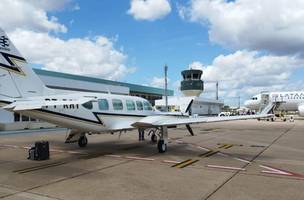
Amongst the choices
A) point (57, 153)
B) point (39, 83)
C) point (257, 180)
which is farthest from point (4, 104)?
point (257, 180)

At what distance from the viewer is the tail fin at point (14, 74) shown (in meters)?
12.6

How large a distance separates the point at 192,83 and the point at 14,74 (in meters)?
86.2

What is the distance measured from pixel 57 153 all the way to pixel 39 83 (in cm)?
334

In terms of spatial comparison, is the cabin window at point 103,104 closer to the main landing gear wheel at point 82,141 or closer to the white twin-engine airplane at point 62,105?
the white twin-engine airplane at point 62,105

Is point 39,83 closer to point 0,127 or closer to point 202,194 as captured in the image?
point 202,194

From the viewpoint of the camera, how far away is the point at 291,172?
34.6 ft

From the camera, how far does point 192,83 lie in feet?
319

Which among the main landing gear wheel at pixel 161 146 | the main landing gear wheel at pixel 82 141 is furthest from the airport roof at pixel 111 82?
the main landing gear wheel at pixel 161 146

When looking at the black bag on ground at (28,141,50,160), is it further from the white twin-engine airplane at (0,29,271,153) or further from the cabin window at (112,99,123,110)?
the cabin window at (112,99,123,110)

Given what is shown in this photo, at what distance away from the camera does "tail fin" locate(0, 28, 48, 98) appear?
41.5 feet

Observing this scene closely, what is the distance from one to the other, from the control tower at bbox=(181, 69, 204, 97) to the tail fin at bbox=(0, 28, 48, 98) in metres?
84.8

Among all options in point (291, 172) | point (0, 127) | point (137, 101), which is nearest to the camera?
point (291, 172)

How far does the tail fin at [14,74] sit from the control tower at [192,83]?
84818 millimetres

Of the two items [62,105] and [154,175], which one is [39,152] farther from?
[154,175]
